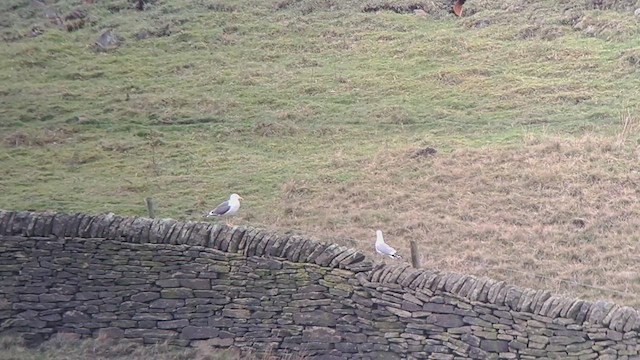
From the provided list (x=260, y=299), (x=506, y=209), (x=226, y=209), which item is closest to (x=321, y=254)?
(x=260, y=299)

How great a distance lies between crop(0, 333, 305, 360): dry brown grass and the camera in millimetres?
13273

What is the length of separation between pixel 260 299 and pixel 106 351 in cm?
229

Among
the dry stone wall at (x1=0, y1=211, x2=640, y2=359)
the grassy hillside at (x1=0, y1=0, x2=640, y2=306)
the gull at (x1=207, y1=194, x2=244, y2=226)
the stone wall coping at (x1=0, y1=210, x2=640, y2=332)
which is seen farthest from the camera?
the grassy hillside at (x1=0, y1=0, x2=640, y2=306)

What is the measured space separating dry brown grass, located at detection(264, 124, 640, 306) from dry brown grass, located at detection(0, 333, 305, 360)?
11.5 feet

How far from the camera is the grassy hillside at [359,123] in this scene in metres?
17.2

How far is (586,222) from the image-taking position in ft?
55.5

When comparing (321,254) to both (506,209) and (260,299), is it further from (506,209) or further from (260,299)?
(506,209)

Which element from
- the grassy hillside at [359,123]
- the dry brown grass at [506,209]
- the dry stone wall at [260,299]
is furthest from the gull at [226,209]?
the dry stone wall at [260,299]

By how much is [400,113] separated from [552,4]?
11.5 metres

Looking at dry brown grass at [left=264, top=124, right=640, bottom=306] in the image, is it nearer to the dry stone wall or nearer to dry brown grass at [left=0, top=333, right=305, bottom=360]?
the dry stone wall

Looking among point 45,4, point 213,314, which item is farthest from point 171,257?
point 45,4

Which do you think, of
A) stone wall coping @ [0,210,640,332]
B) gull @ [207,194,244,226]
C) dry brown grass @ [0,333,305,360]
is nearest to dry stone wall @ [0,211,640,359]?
stone wall coping @ [0,210,640,332]

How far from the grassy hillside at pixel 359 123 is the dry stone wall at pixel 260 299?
251 centimetres

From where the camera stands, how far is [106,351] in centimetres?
1362
